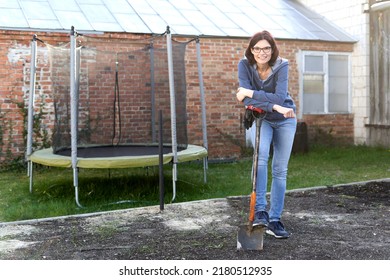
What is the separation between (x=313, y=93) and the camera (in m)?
12.3

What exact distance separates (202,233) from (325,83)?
8.23 m

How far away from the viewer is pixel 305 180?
A: 8.23m

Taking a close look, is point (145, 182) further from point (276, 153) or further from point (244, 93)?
point (244, 93)

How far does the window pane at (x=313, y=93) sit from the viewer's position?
1222 centimetres

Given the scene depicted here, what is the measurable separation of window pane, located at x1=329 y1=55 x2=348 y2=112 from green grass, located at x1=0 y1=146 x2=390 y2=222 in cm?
167

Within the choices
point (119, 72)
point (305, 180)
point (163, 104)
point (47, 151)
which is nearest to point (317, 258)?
point (305, 180)

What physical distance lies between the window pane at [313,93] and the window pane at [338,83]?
10.4 inches

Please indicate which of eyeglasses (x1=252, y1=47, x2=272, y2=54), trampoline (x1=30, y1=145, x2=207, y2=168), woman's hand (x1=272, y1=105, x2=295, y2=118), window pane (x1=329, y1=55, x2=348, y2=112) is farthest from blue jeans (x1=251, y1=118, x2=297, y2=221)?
window pane (x1=329, y1=55, x2=348, y2=112)

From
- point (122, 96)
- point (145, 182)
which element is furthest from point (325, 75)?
point (145, 182)

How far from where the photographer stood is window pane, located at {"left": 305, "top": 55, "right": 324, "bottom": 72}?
12172mm

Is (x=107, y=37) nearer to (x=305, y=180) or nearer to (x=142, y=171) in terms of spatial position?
(x=142, y=171)

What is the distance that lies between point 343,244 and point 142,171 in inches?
203

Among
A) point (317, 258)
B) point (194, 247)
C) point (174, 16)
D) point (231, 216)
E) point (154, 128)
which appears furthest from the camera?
point (174, 16)

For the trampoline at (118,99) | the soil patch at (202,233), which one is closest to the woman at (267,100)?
the soil patch at (202,233)
